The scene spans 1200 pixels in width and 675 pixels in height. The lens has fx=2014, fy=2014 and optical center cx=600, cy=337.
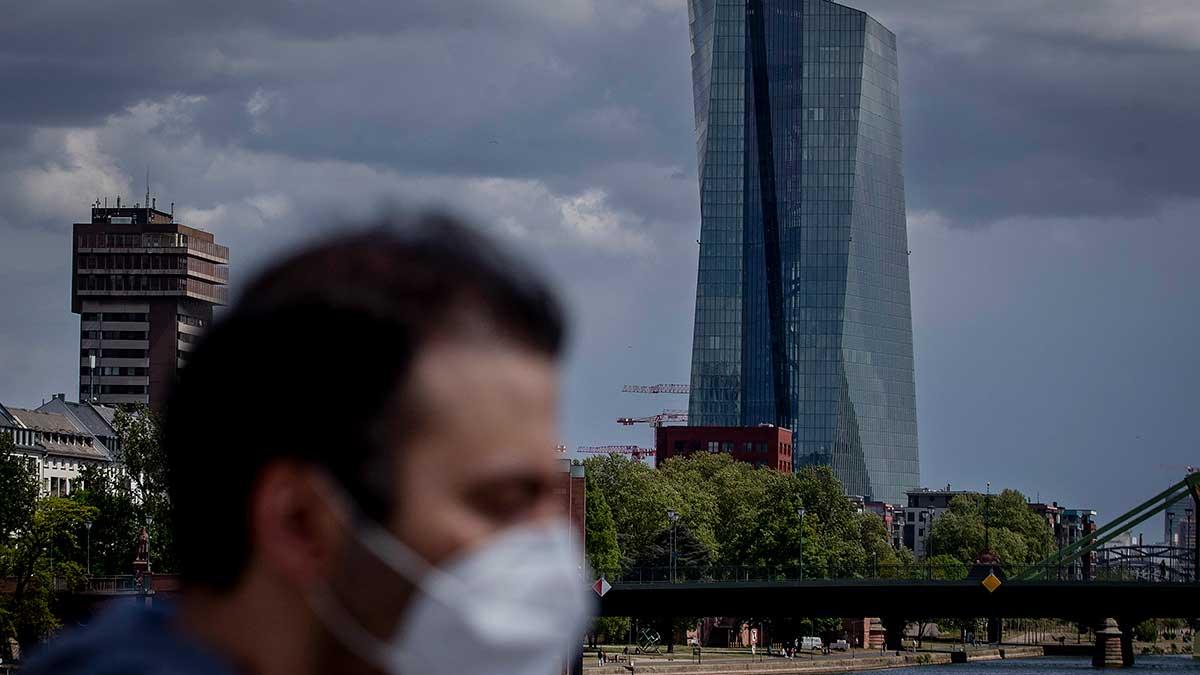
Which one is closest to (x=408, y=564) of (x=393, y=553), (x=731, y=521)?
(x=393, y=553)

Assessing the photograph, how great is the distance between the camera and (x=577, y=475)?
57031mm

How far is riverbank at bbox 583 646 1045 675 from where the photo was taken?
82.9m

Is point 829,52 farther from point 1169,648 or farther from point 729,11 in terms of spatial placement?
point 1169,648

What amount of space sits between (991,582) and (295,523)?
67293 mm

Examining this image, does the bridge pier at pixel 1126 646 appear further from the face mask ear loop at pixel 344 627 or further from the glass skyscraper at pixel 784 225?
the face mask ear loop at pixel 344 627

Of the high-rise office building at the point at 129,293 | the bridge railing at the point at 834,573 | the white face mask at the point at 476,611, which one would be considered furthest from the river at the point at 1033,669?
the white face mask at the point at 476,611

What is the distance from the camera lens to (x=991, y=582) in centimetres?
6694

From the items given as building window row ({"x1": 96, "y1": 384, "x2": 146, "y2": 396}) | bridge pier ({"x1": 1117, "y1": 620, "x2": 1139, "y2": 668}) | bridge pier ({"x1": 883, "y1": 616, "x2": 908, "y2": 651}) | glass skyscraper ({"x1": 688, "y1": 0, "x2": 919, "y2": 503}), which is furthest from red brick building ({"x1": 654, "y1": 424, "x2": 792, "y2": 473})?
bridge pier ({"x1": 1117, "y1": 620, "x2": 1139, "y2": 668})

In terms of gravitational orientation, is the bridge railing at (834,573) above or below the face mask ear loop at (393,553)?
below

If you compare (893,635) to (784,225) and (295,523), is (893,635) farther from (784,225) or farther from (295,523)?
(295,523)

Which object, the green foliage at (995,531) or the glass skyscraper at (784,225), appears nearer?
the green foliage at (995,531)

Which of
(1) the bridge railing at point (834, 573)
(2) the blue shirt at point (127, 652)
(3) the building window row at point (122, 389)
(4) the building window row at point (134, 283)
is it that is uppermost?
(4) the building window row at point (134, 283)

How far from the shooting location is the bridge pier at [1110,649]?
4483 inches

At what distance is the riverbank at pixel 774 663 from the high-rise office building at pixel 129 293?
71104 millimetres
